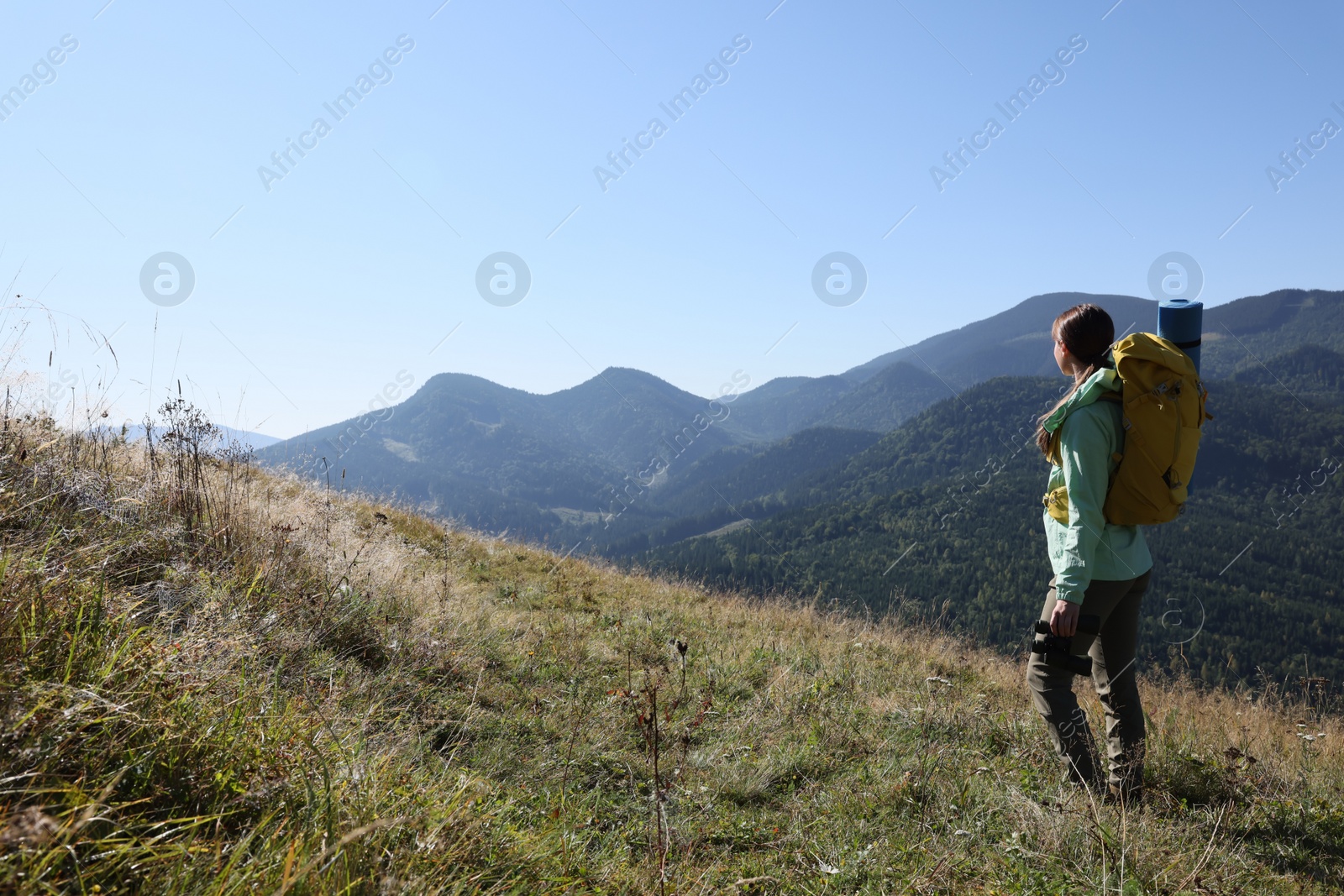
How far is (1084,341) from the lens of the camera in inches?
132

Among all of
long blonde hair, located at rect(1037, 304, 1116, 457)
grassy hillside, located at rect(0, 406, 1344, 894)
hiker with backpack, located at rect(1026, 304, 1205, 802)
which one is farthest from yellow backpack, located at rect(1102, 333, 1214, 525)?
grassy hillside, located at rect(0, 406, 1344, 894)

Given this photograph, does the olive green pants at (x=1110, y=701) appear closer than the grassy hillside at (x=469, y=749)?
No

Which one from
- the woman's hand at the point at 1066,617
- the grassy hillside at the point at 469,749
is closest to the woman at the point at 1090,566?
the woman's hand at the point at 1066,617

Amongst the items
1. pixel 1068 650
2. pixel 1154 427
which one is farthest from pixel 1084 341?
pixel 1068 650

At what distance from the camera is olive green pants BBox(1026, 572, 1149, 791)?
3.38m

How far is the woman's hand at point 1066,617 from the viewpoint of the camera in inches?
122

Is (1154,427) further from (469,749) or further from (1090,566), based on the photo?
(469,749)

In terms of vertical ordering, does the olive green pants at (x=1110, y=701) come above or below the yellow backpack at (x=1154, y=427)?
below

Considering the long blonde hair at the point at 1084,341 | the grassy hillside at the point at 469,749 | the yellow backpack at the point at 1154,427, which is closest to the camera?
the grassy hillside at the point at 469,749

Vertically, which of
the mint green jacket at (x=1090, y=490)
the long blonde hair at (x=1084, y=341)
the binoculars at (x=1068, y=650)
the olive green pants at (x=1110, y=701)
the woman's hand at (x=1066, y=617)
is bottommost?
the olive green pants at (x=1110, y=701)

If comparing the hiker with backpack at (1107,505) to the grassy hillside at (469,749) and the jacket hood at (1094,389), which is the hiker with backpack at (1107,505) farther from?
the grassy hillside at (469,749)

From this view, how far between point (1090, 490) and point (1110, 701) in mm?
1252

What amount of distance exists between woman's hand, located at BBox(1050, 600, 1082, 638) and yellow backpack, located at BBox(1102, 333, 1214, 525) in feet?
1.69

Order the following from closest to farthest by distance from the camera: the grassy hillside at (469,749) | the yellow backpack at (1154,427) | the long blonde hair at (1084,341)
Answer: the grassy hillside at (469,749), the yellow backpack at (1154,427), the long blonde hair at (1084,341)
